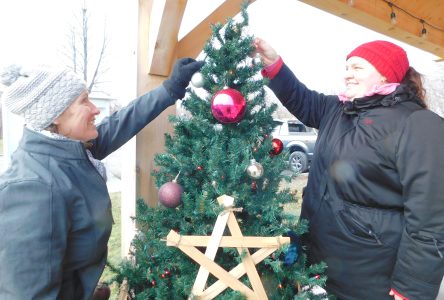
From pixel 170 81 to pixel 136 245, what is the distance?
0.72 meters

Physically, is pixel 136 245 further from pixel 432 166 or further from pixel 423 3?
pixel 423 3

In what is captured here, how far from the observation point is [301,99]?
65.6 inches

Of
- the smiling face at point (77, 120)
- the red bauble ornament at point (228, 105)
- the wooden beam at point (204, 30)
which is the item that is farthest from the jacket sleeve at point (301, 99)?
the smiling face at point (77, 120)

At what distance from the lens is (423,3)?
9.18ft

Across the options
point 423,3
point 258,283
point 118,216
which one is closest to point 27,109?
point 258,283

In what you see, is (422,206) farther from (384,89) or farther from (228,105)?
(228,105)

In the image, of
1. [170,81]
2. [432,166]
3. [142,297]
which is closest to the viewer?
[432,166]

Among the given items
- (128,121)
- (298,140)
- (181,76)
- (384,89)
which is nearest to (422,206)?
(384,89)

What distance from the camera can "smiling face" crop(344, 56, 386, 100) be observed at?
1369 millimetres

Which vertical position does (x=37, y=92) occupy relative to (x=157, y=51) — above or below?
below

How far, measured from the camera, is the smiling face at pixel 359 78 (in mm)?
1369

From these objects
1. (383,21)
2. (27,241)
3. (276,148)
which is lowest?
(27,241)

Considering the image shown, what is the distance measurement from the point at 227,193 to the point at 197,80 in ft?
1.51

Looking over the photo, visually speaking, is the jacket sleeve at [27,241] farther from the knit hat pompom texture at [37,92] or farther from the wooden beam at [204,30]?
the wooden beam at [204,30]
